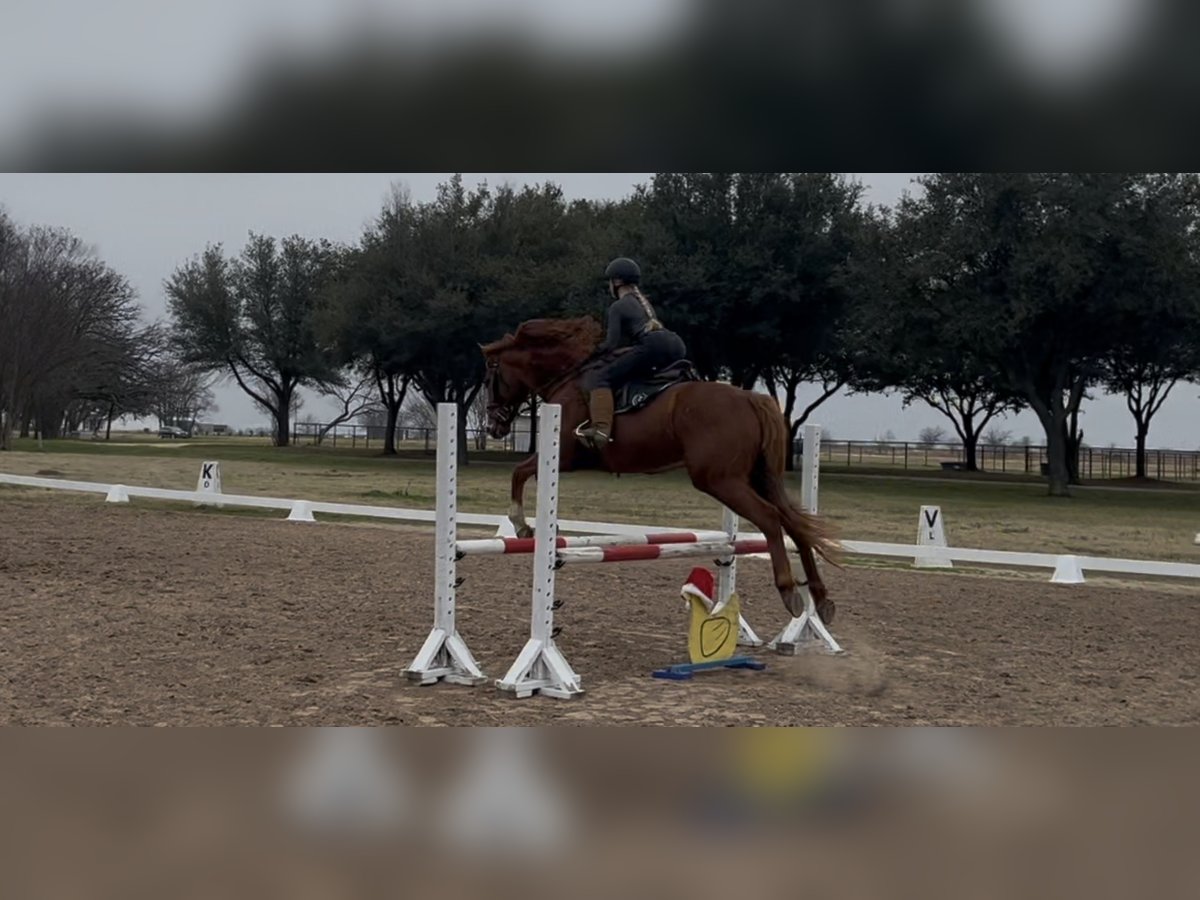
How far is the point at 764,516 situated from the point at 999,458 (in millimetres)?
58700

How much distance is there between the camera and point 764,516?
718 centimetres

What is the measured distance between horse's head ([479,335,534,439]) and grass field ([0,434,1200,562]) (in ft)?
35.0

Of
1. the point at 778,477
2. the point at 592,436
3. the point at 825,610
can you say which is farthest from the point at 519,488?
the point at 825,610

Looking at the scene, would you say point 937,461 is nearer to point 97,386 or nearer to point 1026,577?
point 97,386

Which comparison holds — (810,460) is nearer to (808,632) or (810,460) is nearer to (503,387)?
(808,632)

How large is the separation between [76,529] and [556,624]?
8795mm

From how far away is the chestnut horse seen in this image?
7207 mm

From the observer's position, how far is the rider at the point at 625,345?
23.8ft

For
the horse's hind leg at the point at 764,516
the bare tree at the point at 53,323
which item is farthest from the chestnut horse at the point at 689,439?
the bare tree at the point at 53,323

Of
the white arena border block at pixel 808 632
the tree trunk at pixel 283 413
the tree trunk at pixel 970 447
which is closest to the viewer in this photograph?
the white arena border block at pixel 808 632

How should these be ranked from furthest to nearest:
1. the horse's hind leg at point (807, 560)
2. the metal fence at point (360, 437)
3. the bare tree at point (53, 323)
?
the metal fence at point (360, 437) → the bare tree at point (53, 323) → the horse's hind leg at point (807, 560)

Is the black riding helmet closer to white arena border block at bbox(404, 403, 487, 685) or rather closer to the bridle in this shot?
the bridle

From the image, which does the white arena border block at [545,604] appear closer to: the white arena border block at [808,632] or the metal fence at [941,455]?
the white arena border block at [808,632]

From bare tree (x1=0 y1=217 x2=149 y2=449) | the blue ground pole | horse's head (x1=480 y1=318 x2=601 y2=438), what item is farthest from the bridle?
bare tree (x1=0 y1=217 x2=149 y2=449)
